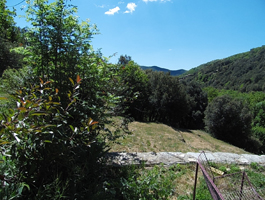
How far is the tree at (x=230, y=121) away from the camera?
16969mm

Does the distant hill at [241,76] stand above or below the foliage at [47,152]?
above

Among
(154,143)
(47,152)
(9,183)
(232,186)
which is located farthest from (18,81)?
(154,143)

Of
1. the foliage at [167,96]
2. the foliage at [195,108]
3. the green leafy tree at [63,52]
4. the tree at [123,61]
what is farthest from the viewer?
the foliage at [195,108]

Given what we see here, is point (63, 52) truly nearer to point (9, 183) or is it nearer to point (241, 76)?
point (9, 183)

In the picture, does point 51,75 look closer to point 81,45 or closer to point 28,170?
point 81,45

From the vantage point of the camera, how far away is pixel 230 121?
57.0 feet

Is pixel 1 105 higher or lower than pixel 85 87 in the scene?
lower

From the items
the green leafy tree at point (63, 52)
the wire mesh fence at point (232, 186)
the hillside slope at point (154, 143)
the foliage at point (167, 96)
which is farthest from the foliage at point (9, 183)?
the foliage at point (167, 96)

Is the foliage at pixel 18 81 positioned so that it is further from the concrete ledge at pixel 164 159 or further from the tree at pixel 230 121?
the tree at pixel 230 121

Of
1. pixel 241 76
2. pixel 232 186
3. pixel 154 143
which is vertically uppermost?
pixel 241 76

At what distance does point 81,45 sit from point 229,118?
18921 mm

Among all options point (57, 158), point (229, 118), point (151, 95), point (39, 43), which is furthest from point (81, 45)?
point (229, 118)

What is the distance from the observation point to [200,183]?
2873 millimetres

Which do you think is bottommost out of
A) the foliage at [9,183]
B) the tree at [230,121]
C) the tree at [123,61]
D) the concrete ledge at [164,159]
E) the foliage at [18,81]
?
the tree at [230,121]
